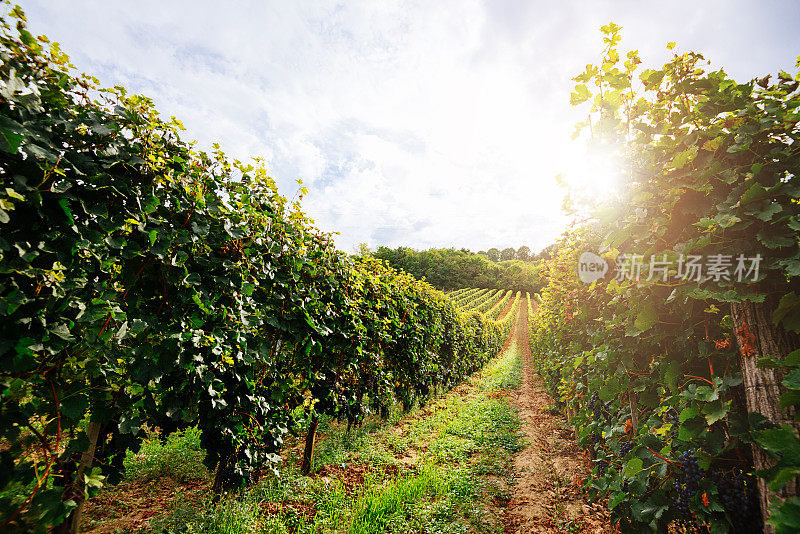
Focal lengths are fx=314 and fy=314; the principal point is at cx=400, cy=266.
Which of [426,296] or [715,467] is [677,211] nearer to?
[715,467]

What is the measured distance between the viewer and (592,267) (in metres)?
2.81

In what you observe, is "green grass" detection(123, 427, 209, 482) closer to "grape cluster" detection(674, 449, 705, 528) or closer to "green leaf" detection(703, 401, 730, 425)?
"grape cluster" detection(674, 449, 705, 528)

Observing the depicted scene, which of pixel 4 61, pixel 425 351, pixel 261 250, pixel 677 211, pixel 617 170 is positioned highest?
pixel 617 170

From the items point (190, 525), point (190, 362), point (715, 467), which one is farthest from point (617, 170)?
point (190, 525)

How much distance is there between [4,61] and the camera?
1.59 metres

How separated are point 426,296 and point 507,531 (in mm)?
6208

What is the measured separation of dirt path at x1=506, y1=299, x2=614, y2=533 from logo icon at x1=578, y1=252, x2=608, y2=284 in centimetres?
312

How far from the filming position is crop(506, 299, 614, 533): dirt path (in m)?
3.87

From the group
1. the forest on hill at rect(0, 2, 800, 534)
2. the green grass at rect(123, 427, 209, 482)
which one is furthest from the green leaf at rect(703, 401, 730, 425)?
the green grass at rect(123, 427, 209, 482)

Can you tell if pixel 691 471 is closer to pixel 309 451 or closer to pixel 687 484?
pixel 687 484

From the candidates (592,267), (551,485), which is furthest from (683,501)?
(551,485)

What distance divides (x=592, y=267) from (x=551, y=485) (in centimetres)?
397

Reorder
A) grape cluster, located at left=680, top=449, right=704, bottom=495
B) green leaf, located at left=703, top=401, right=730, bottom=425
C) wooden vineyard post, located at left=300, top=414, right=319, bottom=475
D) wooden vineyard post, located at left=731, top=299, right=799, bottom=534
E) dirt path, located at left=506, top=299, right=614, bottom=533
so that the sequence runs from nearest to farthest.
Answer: wooden vineyard post, located at left=731, top=299, right=799, bottom=534 < green leaf, located at left=703, top=401, right=730, bottom=425 < grape cluster, located at left=680, top=449, right=704, bottom=495 < dirt path, located at left=506, top=299, right=614, bottom=533 < wooden vineyard post, located at left=300, top=414, right=319, bottom=475

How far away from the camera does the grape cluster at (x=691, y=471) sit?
1.87 metres
